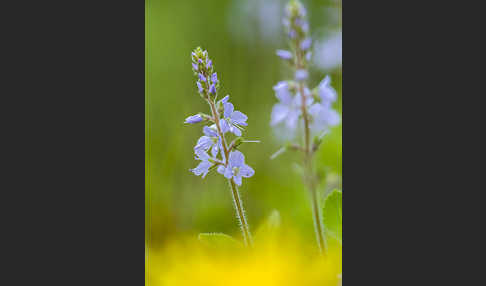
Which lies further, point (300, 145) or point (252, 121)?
point (252, 121)

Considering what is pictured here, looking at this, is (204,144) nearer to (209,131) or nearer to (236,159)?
(209,131)

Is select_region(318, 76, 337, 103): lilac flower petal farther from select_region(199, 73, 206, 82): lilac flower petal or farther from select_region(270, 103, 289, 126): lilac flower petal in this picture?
select_region(199, 73, 206, 82): lilac flower petal

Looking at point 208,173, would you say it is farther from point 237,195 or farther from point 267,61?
point 267,61

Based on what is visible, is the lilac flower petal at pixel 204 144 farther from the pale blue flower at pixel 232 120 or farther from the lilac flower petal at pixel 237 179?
the lilac flower petal at pixel 237 179

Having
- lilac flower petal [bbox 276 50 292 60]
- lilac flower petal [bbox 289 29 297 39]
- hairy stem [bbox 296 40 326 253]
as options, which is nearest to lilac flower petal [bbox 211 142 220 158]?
hairy stem [bbox 296 40 326 253]

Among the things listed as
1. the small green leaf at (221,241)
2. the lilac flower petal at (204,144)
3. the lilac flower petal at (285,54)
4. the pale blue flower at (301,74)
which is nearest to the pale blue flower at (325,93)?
the pale blue flower at (301,74)

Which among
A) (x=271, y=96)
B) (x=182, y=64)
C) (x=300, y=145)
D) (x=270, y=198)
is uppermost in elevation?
(x=182, y=64)

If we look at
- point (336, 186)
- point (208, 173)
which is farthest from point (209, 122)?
point (336, 186)
